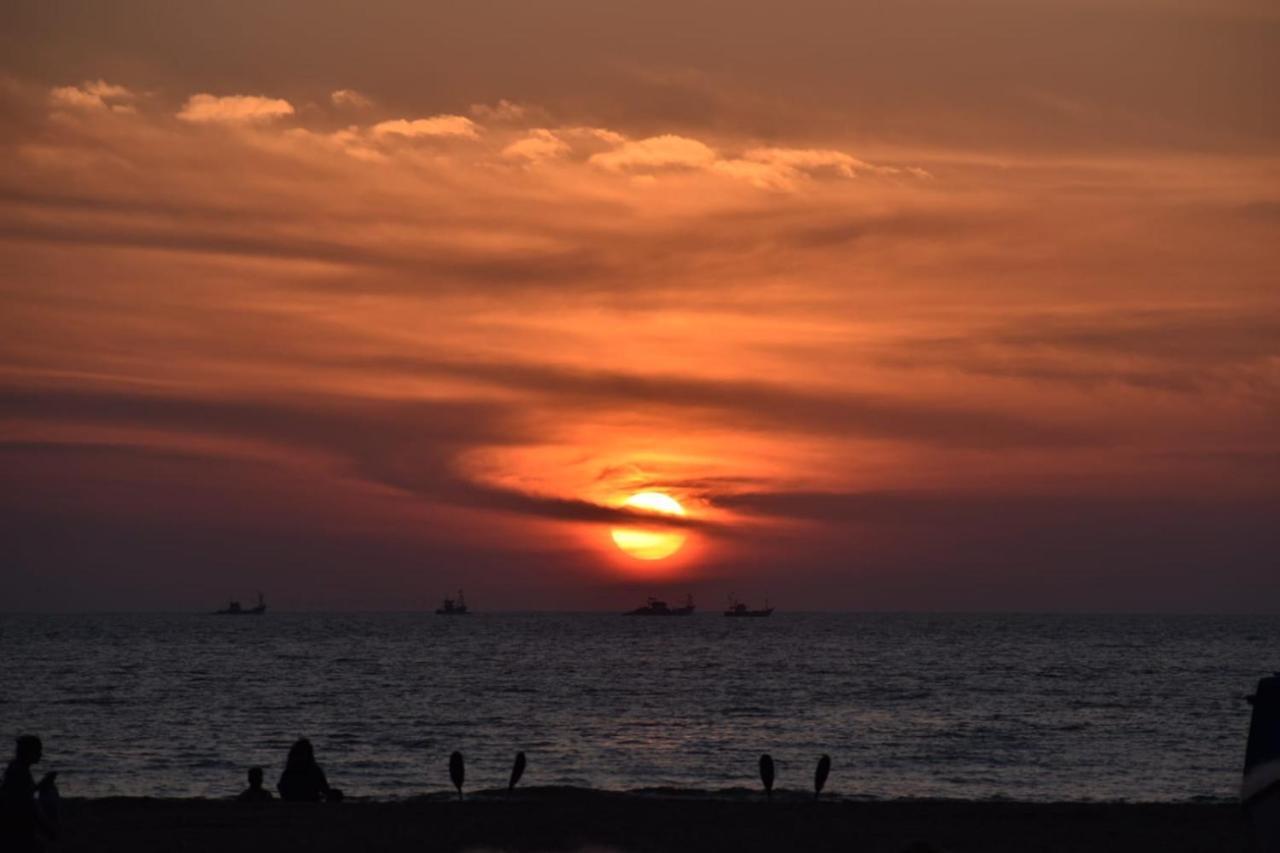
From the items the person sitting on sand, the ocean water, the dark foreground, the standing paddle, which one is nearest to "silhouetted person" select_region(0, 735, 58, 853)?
the dark foreground

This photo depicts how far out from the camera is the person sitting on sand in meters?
27.9

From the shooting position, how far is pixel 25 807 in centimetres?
1573

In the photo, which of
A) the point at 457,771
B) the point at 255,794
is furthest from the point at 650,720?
the point at 255,794

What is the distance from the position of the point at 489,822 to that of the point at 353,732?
38.7 m

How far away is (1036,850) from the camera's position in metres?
22.3

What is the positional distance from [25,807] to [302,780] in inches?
494

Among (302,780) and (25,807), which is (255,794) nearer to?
(302,780)

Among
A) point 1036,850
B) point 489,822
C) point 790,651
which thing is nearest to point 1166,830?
point 1036,850

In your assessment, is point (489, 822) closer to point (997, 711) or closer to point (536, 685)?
point (997, 711)

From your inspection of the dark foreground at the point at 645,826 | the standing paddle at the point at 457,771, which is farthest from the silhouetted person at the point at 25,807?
the standing paddle at the point at 457,771

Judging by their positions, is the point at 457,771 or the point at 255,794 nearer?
the point at 255,794

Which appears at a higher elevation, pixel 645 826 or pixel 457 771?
pixel 457 771

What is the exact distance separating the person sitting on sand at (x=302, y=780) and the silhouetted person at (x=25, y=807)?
1206 centimetres

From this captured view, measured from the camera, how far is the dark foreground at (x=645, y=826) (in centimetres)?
2231
